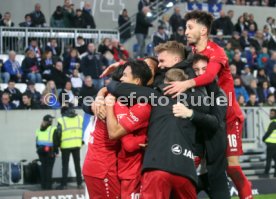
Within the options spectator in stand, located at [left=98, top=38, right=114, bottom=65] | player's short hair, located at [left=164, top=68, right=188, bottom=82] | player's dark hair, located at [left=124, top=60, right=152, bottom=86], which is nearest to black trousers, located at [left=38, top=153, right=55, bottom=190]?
spectator in stand, located at [left=98, top=38, right=114, bottom=65]

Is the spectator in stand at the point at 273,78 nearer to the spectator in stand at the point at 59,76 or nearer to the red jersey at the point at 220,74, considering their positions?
the spectator in stand at the point at 59,76

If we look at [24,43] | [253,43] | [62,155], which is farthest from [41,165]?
[253,43]

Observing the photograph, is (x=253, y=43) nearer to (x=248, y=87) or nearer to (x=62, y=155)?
(x=248, y=87)

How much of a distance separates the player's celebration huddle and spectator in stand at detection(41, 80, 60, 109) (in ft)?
37.6

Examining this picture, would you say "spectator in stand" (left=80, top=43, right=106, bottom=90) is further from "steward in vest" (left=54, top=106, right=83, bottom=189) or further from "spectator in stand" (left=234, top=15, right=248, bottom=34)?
"spectator in stand" (left=234, top=15, right=248, bottom=34)

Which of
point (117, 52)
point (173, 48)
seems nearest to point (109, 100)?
point (173, 48)

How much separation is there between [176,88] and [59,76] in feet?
45.1

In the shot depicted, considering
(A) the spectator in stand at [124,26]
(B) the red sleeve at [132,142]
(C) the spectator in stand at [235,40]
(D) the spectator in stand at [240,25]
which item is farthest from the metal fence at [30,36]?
(B) the red sleeve at [132,142]

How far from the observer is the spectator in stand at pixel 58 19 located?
23266 mm

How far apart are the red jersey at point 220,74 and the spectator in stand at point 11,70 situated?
12350 mm

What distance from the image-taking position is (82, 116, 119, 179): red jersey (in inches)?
295

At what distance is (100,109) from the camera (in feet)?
24.6

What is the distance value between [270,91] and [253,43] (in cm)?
310

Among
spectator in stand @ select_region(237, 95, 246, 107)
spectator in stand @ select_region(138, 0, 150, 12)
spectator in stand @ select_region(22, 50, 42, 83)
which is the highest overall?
spectator in stand @ select_region(138, 0, 150, 12)
